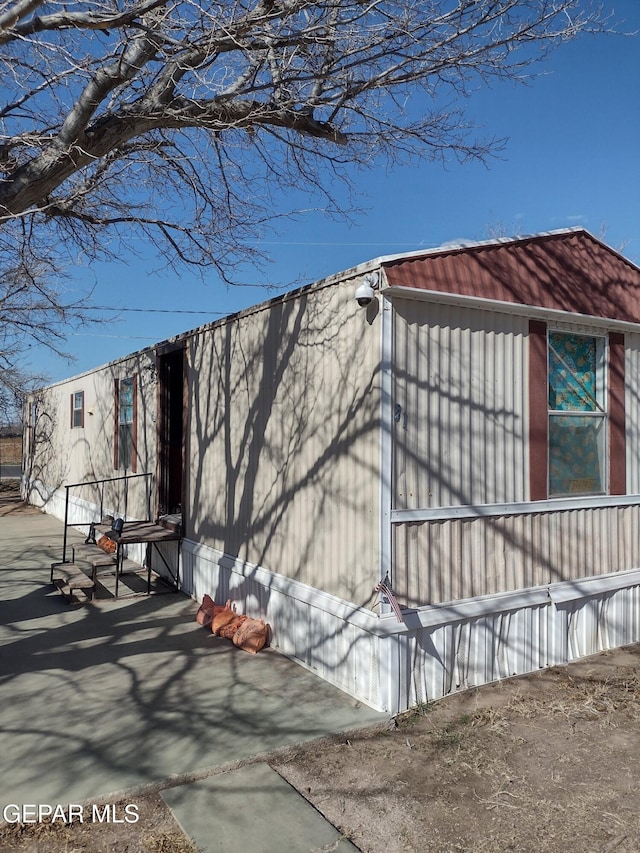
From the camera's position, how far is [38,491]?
1642 centimetres

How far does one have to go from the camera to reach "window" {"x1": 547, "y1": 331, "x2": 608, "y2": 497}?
207 inches

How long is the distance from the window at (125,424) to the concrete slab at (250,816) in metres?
6.27

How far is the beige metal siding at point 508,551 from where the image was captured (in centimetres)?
430

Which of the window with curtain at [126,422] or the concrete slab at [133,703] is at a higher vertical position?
the window with curtain at [126,422]

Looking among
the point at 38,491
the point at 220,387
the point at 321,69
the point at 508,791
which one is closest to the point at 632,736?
the point at 508,791

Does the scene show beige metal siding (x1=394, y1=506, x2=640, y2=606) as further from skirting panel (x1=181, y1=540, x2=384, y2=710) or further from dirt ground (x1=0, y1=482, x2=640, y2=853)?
dirt ground (x1=0, y1=482, x2=640, y2=853)

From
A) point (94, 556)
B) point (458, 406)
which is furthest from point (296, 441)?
point (94, 556)

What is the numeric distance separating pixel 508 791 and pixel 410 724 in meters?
0.85

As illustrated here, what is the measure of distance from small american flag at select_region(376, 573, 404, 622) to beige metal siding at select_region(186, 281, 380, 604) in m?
0.09

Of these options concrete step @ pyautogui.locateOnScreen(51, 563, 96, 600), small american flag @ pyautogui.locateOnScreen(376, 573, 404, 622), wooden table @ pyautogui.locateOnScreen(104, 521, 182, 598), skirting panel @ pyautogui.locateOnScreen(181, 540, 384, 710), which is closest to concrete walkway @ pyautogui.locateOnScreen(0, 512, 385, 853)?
skirting panel @ pyautogui.locateOnScreen(181, 540, 384, 710)

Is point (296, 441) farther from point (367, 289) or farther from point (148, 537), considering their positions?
point (148, 537)

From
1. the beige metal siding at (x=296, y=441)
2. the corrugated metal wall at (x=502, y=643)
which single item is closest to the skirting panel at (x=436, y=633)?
the corrugated metal wall at (x=502, y=643)

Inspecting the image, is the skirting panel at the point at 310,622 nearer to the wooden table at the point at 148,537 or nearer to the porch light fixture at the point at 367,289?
the wooden table at the point at 148,537

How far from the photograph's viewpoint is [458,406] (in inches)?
181
